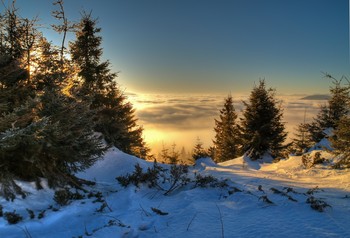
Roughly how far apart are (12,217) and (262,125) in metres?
19.6

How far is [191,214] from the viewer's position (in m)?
4.52

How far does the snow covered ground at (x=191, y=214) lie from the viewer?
3.71 m

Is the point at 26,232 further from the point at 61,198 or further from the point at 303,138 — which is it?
the point at 303,138

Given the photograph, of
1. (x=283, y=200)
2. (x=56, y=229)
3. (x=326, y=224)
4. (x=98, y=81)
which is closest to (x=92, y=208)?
(x=56, y=229)

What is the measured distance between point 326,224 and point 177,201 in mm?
3073

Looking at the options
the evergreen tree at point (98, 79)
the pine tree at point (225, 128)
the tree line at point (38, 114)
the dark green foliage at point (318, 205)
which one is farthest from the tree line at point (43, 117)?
the pine tree at point (225, 128)

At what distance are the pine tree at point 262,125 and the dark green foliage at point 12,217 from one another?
60.6 ft

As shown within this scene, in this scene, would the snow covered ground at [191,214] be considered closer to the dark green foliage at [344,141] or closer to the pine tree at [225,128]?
the dark green foliage at [344,141]

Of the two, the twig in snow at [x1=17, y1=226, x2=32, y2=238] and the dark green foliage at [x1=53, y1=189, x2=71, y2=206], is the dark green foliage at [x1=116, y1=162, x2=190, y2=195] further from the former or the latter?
the twig in snow at [x1=17, y1=226, x2=32, y2=238]

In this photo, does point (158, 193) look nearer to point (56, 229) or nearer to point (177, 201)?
point (177, 201)

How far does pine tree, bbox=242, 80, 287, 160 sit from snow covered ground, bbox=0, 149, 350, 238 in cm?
1419

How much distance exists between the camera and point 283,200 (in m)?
4.74

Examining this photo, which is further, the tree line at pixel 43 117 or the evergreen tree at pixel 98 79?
the evergreen tree at pixel 98 79

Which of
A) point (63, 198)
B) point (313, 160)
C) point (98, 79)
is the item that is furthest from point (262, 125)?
point (63, 198)
